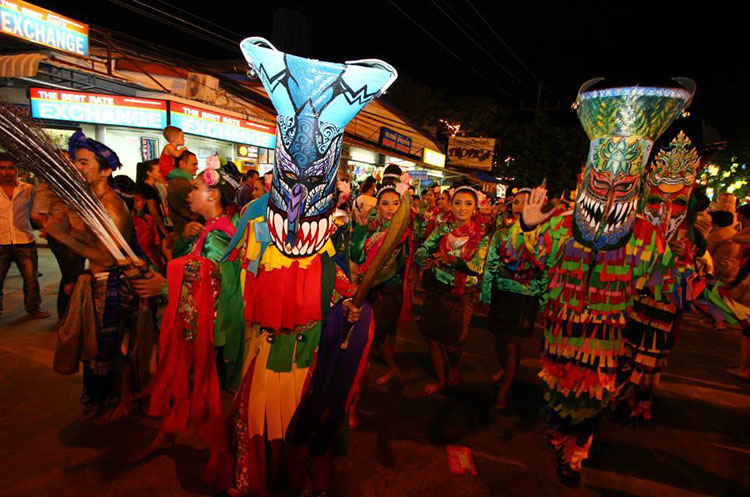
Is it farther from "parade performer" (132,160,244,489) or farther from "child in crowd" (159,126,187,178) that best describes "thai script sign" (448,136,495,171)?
"parade performer" (132,160,244,489)

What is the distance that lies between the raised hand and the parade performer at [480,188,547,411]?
0.87 metres

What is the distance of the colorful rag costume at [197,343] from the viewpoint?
212 cm

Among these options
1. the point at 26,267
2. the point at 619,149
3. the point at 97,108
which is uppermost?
the point at 97,108

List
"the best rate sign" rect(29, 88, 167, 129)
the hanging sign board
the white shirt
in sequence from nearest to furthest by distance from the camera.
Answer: the white shirt
"the best rate sign" rect(29, 88, 167, 129)
the hanging sign board

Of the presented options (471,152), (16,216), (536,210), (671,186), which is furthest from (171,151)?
(471,152)

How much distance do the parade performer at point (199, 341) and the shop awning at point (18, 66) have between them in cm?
740

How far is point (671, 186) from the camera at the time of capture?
368 centimetres

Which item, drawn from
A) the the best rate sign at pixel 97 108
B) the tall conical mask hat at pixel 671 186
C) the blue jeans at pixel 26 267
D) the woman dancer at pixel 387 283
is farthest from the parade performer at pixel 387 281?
the the best rate sign at pixel 97 108

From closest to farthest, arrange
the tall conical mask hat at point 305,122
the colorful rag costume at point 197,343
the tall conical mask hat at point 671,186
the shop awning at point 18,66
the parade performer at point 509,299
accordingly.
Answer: the tall conical mask hat at point 305,122, the colorful rag costume at point 197,343, the tall conical mask hat at point 671,186, the parade performer at point 509,299, the shop awning at point 18,66

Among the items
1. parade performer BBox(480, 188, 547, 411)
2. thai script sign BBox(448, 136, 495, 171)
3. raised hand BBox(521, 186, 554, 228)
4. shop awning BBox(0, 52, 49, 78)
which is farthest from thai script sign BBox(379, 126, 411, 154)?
raised hand BBox(521, 186, 554, 228)

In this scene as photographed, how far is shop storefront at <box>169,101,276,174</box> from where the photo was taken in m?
A: 9.24

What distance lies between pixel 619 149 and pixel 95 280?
12.2 ft

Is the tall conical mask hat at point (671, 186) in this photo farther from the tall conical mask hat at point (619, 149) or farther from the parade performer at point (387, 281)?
the parade performer at point (387, 281)

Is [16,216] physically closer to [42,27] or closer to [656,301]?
[42,27]
